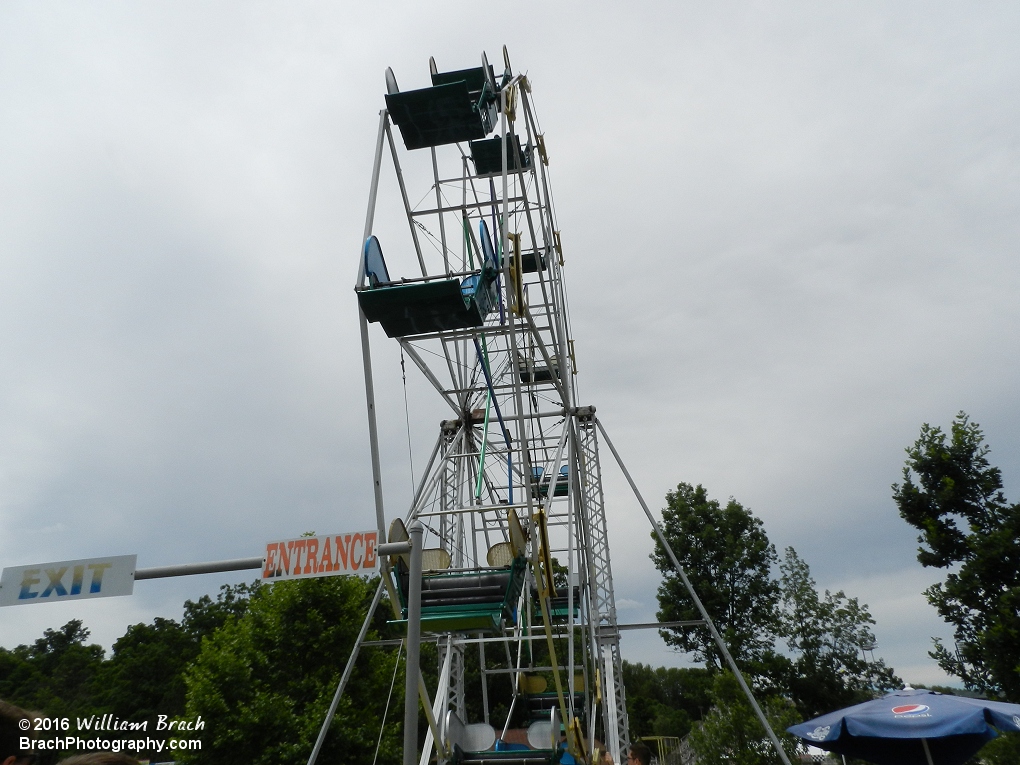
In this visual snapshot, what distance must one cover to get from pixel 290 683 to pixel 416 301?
14.5 meters

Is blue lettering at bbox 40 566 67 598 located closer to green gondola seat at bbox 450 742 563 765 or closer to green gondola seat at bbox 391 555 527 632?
green gondola seat at bbox 391 555 527 632

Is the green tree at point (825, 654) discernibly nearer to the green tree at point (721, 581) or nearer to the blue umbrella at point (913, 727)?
the green tree at point (721, 581)

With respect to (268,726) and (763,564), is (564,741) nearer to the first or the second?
(268,726)

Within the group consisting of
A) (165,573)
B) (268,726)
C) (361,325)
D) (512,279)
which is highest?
(512,279)

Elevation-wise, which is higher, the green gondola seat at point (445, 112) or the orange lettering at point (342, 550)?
the green gondola seat at point (445, 112)

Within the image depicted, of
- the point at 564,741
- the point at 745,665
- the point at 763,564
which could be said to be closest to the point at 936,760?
the point at 564,741

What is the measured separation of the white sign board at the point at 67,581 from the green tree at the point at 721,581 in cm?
2635

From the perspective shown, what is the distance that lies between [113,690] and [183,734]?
73.7ft

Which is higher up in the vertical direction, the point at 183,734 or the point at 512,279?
the point at 512,279

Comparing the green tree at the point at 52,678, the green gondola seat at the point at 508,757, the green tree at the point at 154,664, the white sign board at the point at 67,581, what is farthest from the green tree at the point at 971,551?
the green tree at the point at 52,678

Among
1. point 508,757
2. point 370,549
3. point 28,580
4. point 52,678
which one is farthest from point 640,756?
point 52,678

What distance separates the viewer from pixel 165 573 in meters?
4.69

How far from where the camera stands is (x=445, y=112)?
9.36 metres

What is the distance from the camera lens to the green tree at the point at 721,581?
2817 cm
